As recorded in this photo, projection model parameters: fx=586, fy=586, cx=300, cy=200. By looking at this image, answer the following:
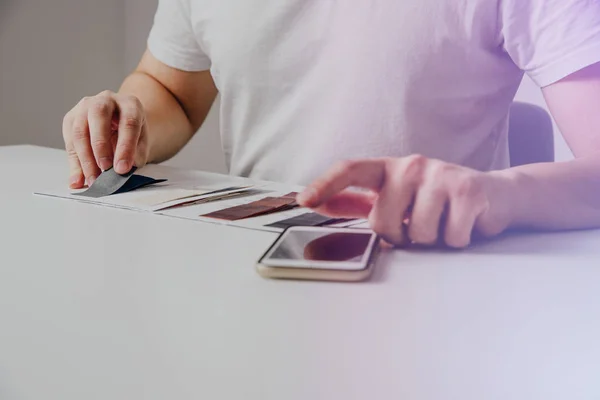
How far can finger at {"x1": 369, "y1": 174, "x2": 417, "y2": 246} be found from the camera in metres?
0.38

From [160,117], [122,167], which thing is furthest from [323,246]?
[160,117]

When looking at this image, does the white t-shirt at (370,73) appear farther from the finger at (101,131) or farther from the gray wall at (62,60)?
the gray wall at (62,60)

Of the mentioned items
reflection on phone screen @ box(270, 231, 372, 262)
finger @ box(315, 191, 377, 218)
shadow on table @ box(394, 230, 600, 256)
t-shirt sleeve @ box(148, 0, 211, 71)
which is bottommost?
shadow on table @ box(394, 230, 600, 256)

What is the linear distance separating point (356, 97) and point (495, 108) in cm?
18

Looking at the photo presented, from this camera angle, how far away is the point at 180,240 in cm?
43

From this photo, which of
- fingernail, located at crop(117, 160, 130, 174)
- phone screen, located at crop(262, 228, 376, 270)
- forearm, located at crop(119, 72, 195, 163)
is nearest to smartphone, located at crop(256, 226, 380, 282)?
phone screen, located at crop(262, 228, 376, 270)

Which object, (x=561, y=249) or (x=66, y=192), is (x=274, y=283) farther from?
(x=66, y=192)

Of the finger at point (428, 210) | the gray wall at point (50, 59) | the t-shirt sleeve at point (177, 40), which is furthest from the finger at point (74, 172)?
the gray wall at point (50, 59)

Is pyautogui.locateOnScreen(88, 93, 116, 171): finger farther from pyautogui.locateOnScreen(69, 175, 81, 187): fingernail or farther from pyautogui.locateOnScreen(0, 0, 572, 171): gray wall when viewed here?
pyautogui.locateOnScreen(0, 0, 572, 171): gray wall

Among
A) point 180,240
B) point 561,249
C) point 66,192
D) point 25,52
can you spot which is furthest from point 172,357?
point 25,52

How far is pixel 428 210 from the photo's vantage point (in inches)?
14.7

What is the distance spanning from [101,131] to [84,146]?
0.03 meters

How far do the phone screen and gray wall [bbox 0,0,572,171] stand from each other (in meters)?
0.91

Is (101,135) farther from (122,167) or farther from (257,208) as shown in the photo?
(257,208)
